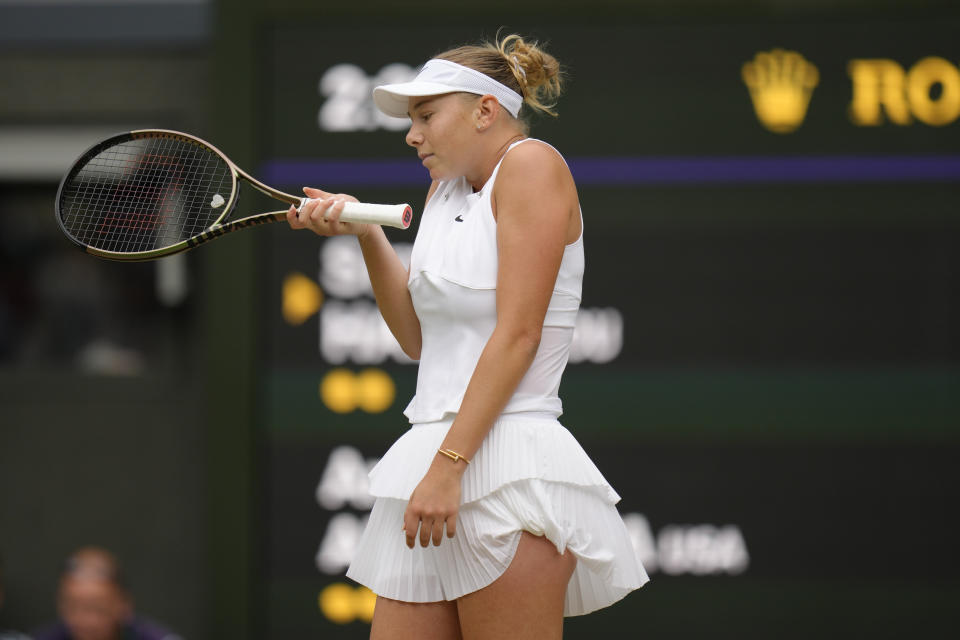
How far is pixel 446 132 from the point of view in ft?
6.02

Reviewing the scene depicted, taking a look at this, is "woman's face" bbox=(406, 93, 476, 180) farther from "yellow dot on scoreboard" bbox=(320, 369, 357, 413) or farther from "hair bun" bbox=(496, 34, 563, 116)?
"yellow dot on scoreboard" bbox=(320, 369, 357, 413)

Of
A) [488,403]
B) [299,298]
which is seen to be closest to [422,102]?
[488,403]

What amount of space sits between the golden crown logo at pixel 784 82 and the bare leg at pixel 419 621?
2.45m

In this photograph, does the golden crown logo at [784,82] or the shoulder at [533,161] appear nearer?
the shoulder at [533,161]

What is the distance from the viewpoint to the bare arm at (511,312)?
1.67m

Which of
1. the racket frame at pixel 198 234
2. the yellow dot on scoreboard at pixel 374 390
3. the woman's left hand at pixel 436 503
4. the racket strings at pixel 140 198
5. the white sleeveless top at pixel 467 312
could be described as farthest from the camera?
Answer: the yellow dot on scoreboard at pixel 374 390

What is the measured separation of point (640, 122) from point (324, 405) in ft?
4.46

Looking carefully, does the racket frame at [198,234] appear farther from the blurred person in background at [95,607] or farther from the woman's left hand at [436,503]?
the blurred person in background at [95,607]

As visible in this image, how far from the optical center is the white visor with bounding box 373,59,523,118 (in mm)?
1810

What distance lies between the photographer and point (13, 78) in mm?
4172

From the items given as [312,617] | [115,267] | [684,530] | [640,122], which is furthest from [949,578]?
[115,267]

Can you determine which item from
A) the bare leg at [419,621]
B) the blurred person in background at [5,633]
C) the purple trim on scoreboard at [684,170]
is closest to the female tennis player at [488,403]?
the bare leg at [419,621]

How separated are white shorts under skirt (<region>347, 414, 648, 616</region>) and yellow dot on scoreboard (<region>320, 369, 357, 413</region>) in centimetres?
195

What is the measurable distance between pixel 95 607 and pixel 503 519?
2480mm
